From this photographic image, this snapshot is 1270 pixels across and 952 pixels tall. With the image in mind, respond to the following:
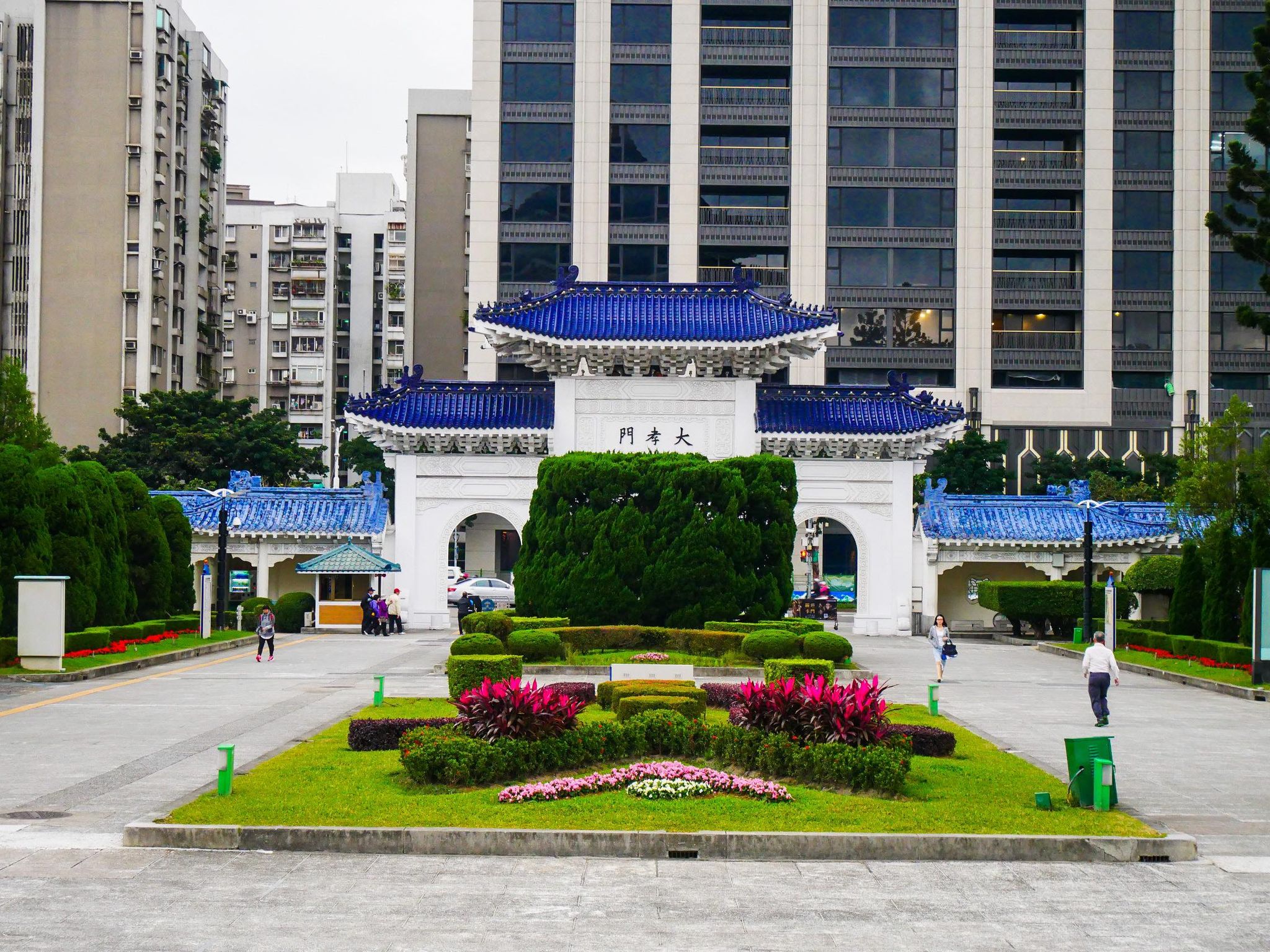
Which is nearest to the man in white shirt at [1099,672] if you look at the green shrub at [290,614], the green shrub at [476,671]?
the green shrub at [476,671]

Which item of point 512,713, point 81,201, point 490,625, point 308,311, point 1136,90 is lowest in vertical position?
point 490,625

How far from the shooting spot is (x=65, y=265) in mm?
72438

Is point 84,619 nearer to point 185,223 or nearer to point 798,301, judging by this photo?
point 798,301

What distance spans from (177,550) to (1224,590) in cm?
2782

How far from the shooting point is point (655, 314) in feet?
149

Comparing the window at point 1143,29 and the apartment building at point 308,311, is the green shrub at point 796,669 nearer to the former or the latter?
the window at point 1143,29

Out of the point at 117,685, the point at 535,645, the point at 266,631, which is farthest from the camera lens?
the point at 266,631

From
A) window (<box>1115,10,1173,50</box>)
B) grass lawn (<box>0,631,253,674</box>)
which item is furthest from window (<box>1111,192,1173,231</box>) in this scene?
grass lawn (<box>0,631,253,674</box>)

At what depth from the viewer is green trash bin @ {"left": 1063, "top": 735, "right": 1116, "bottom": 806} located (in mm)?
14266

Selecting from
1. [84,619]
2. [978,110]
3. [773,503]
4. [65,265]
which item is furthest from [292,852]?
[65,265]

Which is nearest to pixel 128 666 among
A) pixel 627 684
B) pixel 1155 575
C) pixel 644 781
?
pixel 627 684

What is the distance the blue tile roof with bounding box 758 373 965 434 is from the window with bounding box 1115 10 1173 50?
30.4 metres

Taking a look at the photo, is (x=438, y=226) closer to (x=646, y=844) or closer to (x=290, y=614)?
(x=290, y=614)

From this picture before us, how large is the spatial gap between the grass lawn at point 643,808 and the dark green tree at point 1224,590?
19.7 meters
